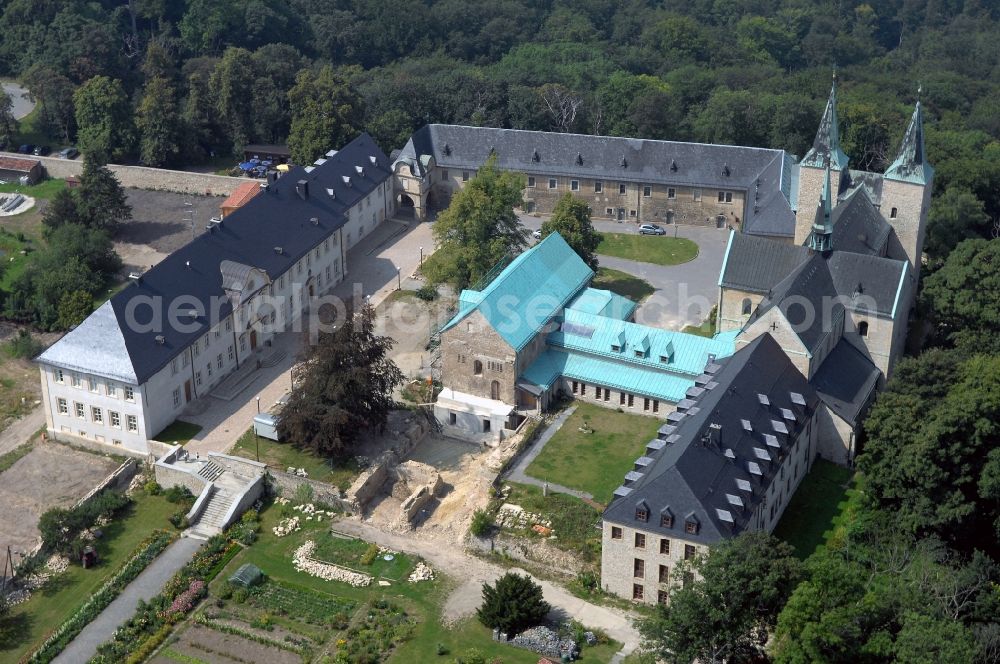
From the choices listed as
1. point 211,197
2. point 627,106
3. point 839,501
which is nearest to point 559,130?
point 627,106

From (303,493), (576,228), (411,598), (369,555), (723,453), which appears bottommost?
(411,598)

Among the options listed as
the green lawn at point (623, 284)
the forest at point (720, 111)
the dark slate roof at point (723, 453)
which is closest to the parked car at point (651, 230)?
the green lawn at point (623, 284)

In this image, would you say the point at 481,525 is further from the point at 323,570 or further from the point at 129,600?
the point at 129,600

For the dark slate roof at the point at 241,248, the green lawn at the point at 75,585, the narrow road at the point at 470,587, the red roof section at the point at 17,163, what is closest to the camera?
the narrow road at the point at 470,587

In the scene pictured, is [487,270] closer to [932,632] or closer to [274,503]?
[274,503]

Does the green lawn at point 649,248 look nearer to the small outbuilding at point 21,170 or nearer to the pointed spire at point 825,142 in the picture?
the pointed spire at point 825,142

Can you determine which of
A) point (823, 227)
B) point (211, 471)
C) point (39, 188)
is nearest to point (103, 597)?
point (211, 471)
